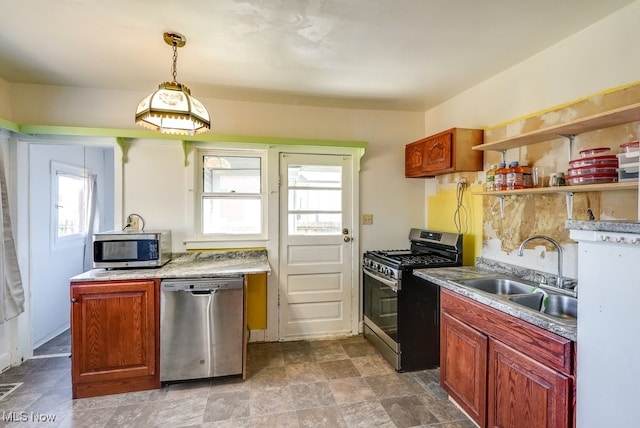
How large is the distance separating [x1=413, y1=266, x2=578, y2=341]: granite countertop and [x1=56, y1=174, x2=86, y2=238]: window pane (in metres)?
3.74

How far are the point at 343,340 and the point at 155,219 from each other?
2.22 meters

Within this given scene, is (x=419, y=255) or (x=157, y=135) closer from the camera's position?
(x=157, y=135)

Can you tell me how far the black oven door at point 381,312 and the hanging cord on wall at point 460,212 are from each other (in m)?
0.88

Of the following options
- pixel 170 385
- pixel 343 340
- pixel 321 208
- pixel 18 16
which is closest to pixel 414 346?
pixel 343 340

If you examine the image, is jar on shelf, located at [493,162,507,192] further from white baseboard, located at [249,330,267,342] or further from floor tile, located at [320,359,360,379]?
→ white baseboard, located at [249,330,267,342]

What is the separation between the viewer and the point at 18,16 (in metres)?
1.77

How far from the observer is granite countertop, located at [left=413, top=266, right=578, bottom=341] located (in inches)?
53.0

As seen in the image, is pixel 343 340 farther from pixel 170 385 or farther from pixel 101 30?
pixel 101 30

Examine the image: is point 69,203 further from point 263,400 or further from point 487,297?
point 487,297

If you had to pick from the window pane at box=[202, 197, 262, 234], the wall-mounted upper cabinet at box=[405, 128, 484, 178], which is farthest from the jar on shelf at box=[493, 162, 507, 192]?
the window pane at box=[202, 197, 262, 234]

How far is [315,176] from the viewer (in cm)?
330

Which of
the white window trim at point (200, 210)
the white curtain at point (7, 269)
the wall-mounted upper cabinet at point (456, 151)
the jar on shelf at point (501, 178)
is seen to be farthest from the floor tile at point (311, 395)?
the white curtain at point (7, 269)

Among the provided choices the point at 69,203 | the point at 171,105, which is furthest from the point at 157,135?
the point at 69,203

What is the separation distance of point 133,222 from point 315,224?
174 centimetres
